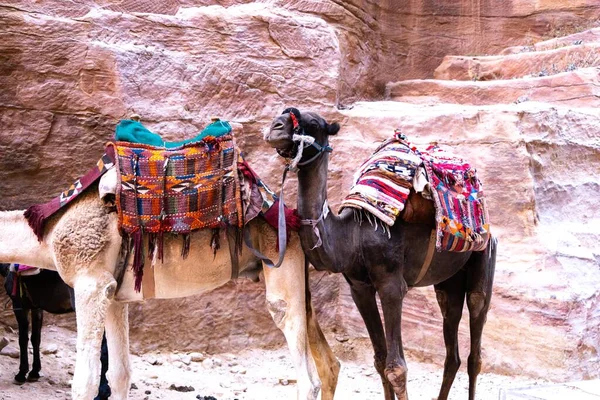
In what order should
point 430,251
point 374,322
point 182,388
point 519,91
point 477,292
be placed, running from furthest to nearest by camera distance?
1. point 519,91
2. point 182,388
3. point 477,292
4. point 374,322
5. point 430,251

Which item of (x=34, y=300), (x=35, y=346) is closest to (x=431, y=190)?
(x=34, y=300)

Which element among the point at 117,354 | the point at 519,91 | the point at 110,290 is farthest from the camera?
the point at 519,91

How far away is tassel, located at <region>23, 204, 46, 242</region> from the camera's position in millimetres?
4957

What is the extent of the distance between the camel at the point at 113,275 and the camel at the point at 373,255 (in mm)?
288

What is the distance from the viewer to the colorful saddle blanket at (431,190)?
5.29 metres

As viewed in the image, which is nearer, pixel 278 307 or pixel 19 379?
pixel 278 307

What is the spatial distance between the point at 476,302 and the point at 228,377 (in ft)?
8.73

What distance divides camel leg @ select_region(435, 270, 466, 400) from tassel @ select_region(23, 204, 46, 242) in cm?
314

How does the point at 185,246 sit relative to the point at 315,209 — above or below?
below

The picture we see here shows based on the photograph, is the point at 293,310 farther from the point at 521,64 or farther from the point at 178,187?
the point at 521,64

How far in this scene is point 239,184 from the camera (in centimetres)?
509

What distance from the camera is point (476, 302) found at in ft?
19.7

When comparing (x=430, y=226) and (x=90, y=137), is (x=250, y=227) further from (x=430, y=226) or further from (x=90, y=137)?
(x=90, y=137)

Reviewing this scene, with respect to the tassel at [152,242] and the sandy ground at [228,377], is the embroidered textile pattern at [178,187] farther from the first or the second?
the sandy ground at [228,377]
